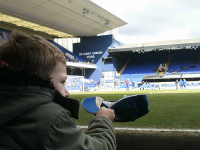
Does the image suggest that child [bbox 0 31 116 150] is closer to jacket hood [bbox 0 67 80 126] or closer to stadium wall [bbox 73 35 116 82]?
jacket hood [bbox 0 67 80 126]

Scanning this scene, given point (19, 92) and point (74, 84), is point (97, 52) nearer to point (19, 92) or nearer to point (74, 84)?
point (74, 84)

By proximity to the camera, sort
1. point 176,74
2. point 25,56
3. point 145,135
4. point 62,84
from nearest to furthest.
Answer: point 25,56, point 62,84, point 145,135, point 176,74

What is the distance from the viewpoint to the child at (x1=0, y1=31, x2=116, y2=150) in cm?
62

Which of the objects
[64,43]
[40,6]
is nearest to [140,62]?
[64,43]

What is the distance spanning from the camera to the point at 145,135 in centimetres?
206

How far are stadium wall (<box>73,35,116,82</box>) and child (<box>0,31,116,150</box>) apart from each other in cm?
3199

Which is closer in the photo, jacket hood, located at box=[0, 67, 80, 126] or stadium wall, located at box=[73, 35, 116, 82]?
jacket hood, located at box=[0, 67, 80, 126]

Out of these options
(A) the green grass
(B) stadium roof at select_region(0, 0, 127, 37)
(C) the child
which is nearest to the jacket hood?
(C) the child

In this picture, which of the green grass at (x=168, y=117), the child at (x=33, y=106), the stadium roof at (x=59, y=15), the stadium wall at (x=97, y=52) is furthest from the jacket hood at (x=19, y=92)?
the stadium wall at (x=97, y=52)

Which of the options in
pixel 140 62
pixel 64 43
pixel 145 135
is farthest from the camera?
pixel 64 43

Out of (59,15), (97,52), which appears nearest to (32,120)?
(59,15)

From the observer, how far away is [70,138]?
664mm

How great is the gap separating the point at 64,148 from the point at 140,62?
32788mm

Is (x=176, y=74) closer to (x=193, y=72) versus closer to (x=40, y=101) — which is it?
A: (x=193, y=72)
